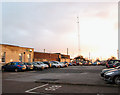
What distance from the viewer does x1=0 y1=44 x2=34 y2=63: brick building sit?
26.7 m

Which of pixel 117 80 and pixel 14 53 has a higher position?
pixel 14 53

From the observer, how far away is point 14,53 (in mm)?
29219

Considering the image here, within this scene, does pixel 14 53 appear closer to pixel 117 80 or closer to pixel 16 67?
pixel 16 67

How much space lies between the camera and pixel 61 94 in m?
7.25

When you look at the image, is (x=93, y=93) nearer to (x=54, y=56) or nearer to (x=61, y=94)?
(x=61, y=94)

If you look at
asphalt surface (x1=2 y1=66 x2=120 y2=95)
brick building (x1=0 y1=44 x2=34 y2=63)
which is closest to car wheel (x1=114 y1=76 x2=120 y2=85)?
asphalt surface (x1=2 y1=66 x2=120 y2=95)

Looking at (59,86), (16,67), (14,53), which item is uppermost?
(14,53)

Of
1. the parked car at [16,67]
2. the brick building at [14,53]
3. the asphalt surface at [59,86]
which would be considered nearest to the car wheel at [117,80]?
the asphalt surface at [59,86]

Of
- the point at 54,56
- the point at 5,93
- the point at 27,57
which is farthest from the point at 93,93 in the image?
the point at 54,56

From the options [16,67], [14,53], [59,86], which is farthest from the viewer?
[14,53]

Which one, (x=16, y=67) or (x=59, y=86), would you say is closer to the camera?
(x=59, y=86)

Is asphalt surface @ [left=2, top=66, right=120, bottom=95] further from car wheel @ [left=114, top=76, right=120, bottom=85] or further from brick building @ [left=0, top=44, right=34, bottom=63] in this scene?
brick building @ [left=0, top=44, right=34, bottom=63]

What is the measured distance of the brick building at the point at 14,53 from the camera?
26.7 m

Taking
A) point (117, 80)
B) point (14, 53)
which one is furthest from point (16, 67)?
point (117, 80)
